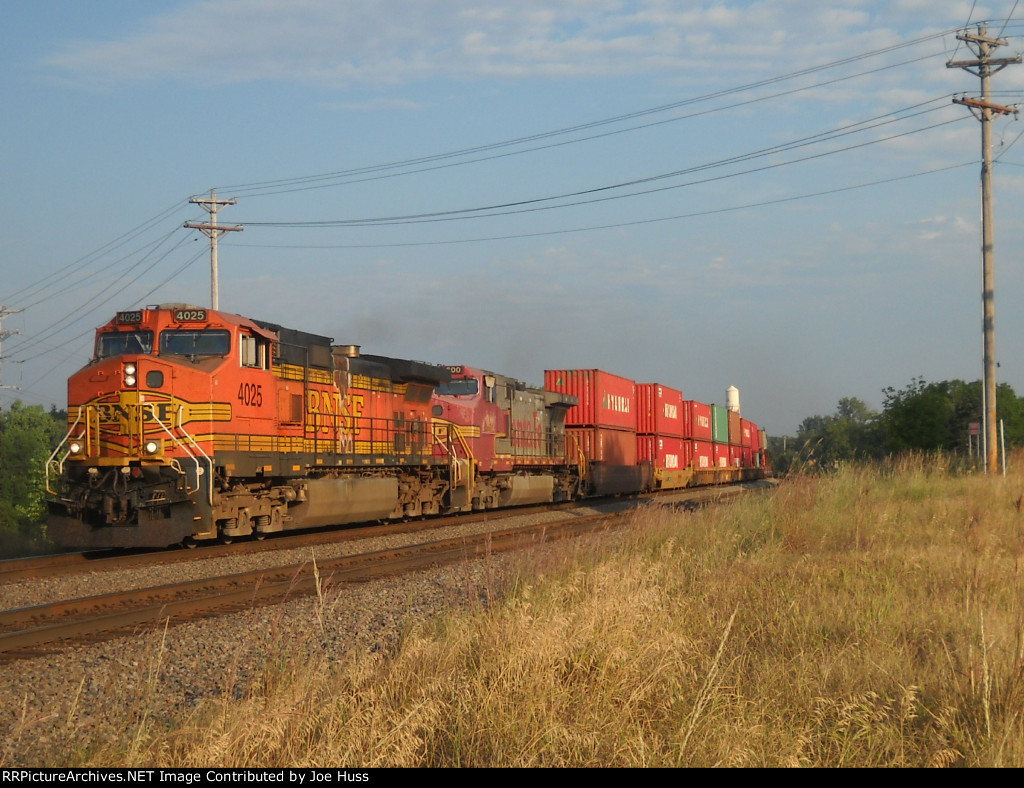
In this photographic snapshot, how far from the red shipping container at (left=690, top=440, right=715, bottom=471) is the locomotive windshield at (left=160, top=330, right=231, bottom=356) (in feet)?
91.0

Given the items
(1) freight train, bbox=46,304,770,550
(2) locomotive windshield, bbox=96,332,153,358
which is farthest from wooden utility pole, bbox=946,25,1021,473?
(2) locomotive windshield, bbox=96,332,153,358

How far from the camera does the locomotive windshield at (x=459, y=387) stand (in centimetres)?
2266

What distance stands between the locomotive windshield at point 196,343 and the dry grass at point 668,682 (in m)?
7.39

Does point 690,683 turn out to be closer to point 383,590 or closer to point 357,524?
point 383,590

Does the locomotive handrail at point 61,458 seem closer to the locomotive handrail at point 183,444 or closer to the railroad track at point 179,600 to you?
the locomotive handrail at point 183,444

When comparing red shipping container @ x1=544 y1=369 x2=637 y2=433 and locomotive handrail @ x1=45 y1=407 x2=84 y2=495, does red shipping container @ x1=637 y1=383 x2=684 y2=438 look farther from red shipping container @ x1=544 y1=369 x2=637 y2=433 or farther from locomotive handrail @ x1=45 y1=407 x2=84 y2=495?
locomotive handrail @ x1=45 y1=407 x2=84 y2=495

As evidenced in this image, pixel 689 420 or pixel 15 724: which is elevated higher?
pixel 689 420

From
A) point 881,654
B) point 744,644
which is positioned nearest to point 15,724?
point 744,644

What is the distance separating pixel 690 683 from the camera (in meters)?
5.47

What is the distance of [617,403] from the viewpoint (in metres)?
31.6

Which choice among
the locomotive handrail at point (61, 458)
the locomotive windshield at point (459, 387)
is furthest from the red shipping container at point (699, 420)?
the locomotive handrail at point (61, 458)

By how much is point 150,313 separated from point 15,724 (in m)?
9.96

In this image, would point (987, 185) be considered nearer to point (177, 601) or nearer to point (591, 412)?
point (591, 412)
